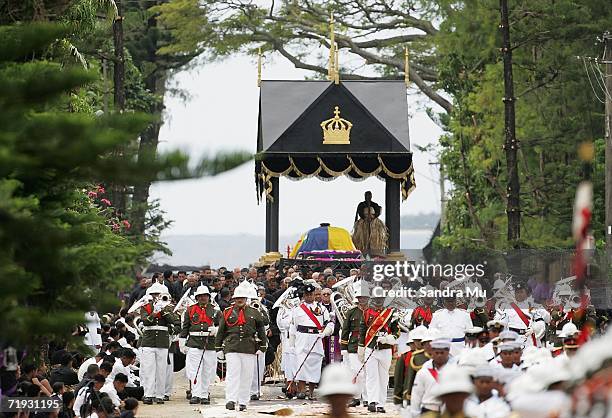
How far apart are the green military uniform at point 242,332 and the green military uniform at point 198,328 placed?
1182mm

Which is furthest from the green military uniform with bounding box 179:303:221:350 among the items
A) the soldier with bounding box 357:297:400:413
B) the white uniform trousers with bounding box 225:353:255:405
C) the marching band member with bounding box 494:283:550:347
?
the marching band member with bounding box 494:283:550:347

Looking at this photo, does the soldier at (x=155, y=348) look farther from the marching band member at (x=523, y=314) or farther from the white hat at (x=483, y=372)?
the white hat at (x=483, y=372)

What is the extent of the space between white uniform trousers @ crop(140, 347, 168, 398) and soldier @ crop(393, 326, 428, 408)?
946 cm

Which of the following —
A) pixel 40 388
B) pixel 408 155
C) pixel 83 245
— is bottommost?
pixel 40 388

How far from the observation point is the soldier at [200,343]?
27.9m

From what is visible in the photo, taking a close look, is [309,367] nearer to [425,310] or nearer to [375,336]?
[375,336]

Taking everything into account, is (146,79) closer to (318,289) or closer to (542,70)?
(542,70)

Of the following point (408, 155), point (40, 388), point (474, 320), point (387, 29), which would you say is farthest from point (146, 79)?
point (40, 388)

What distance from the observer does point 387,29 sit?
190ft

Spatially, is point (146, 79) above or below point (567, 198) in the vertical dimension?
above

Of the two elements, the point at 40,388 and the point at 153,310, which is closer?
the point at 40,388

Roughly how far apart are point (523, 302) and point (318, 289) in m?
4.22

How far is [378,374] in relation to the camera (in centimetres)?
2623

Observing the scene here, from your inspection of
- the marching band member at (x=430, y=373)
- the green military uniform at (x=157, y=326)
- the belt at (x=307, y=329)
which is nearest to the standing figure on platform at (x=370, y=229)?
the belt at (x=307, y=329)
